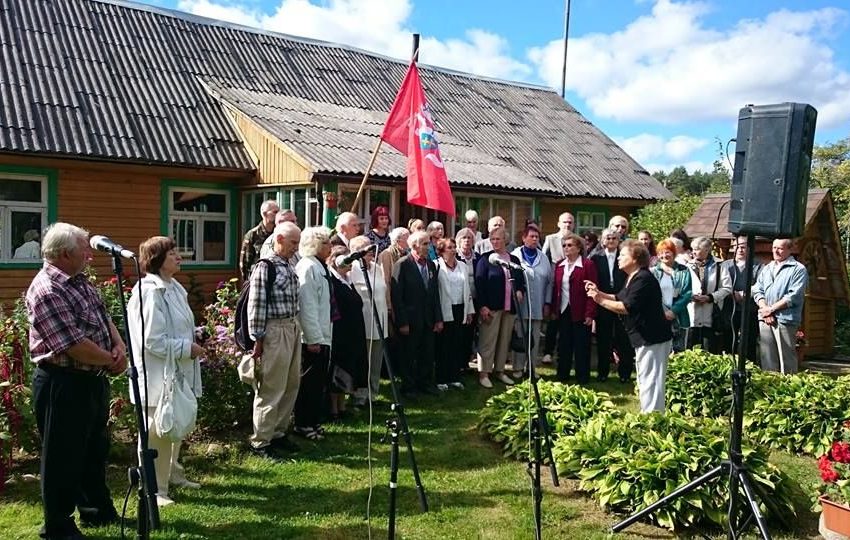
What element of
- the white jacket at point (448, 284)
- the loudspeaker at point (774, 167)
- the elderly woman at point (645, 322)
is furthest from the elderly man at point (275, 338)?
the loudspeaker at point (774, 167)

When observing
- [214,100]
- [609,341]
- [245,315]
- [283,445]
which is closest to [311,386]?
[283,445]

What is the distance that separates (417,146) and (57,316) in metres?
5.05

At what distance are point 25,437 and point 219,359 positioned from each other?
63.6 inches

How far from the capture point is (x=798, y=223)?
4.00 meters

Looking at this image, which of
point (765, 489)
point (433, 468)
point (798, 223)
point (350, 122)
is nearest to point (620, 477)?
point (765, 489)

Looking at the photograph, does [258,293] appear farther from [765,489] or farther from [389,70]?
[389,70]

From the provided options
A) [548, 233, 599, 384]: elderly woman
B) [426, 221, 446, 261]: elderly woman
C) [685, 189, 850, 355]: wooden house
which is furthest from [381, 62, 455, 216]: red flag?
[685, 189, 850, 355]: wooden house

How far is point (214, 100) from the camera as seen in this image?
44.7 feet

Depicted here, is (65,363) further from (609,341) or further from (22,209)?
(22,209)

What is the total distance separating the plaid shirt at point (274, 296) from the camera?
5418mm

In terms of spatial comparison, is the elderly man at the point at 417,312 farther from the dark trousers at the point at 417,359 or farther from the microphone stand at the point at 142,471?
the microphone stand at the point at 142,471

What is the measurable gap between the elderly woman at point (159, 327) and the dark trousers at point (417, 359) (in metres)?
3.38

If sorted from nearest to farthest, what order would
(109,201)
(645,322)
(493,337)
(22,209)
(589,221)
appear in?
(645,322)
(493,337)
(22,209)
(109,201)
(589,221)

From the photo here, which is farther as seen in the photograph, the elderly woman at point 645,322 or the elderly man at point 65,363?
the elderly woman at point 645,322
